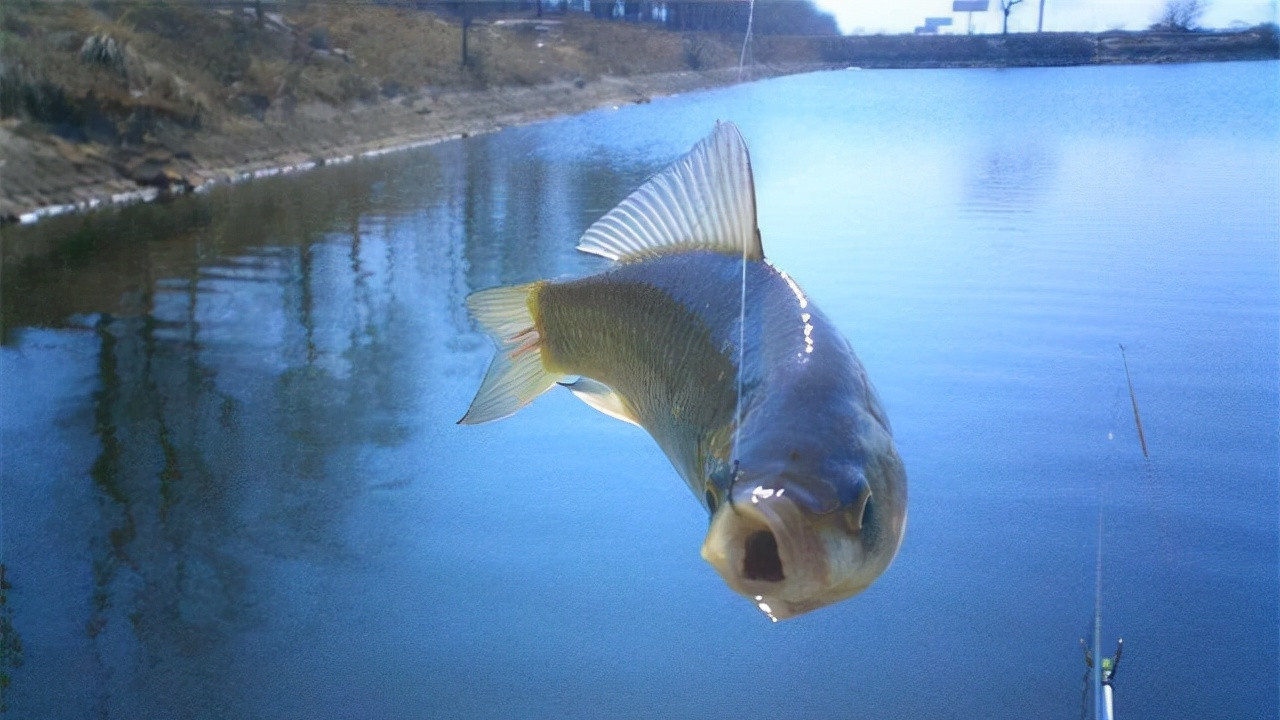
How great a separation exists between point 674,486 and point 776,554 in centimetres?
402

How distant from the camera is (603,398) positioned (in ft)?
2.85

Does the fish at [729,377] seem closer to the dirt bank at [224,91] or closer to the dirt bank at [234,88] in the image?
the dirt bank at [234,88]

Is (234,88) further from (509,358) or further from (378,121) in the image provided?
(509,358)

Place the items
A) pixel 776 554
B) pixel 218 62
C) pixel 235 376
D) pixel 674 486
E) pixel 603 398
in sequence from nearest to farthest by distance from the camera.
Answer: pixel 776 554, pixel 603 398, pixel 674 486, pixel 235 376, pixel 218 62

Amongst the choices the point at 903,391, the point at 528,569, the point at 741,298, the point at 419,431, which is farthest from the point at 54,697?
the point at 741,298

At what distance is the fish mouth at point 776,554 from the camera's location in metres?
0.48

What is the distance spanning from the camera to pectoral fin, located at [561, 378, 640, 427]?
819mm

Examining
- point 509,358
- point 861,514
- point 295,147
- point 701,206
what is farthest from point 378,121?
point 861,514

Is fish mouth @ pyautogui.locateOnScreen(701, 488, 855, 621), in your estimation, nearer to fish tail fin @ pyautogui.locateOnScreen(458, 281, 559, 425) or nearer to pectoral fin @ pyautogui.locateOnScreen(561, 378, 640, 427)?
pectoral fin @ pyautogui.locateOnScreen(561, 378, 640, 427)

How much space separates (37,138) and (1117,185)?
11467 mm

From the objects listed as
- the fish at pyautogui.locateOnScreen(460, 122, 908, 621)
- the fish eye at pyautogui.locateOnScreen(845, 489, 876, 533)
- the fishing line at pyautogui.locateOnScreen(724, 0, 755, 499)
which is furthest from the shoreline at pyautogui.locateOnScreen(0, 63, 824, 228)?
the fish eye at pyautogui.locateOnScreen(845, 489, 876, 533)

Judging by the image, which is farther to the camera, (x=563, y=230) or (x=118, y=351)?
(x=118, y=351)

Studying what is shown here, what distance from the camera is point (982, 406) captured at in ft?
18.0

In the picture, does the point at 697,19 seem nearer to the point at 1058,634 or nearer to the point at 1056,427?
the point at 1058,634
